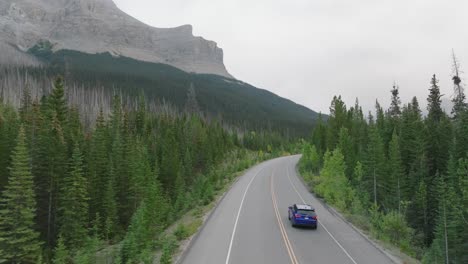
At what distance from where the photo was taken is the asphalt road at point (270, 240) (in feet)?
65.5

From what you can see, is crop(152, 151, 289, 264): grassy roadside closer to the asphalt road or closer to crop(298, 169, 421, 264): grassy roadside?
the asphalt road

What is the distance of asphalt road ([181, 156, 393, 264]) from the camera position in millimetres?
19953

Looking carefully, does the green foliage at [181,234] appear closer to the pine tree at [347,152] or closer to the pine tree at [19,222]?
the pine tree at [19,222]

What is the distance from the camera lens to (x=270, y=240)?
23.5 m

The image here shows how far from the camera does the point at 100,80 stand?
585 ft

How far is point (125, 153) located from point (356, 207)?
34941mm

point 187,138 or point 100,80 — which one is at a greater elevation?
point 100,80

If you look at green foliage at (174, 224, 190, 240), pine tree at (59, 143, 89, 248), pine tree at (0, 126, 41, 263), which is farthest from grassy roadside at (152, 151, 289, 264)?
pine tree at (59, 143, 89, 248)

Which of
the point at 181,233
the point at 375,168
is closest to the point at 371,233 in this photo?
the point at 181,233

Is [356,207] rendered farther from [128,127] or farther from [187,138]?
[128,127]

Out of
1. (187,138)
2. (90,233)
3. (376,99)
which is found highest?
(376,99)

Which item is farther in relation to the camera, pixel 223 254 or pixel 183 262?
pixel 223 254

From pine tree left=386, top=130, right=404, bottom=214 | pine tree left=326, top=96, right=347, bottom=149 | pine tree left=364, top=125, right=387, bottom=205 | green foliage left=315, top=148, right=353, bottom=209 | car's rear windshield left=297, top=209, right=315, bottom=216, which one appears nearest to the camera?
car's rear windshield left=297, top=209, right=315, bottom=216

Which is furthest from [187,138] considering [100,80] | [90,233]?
[100,80]
